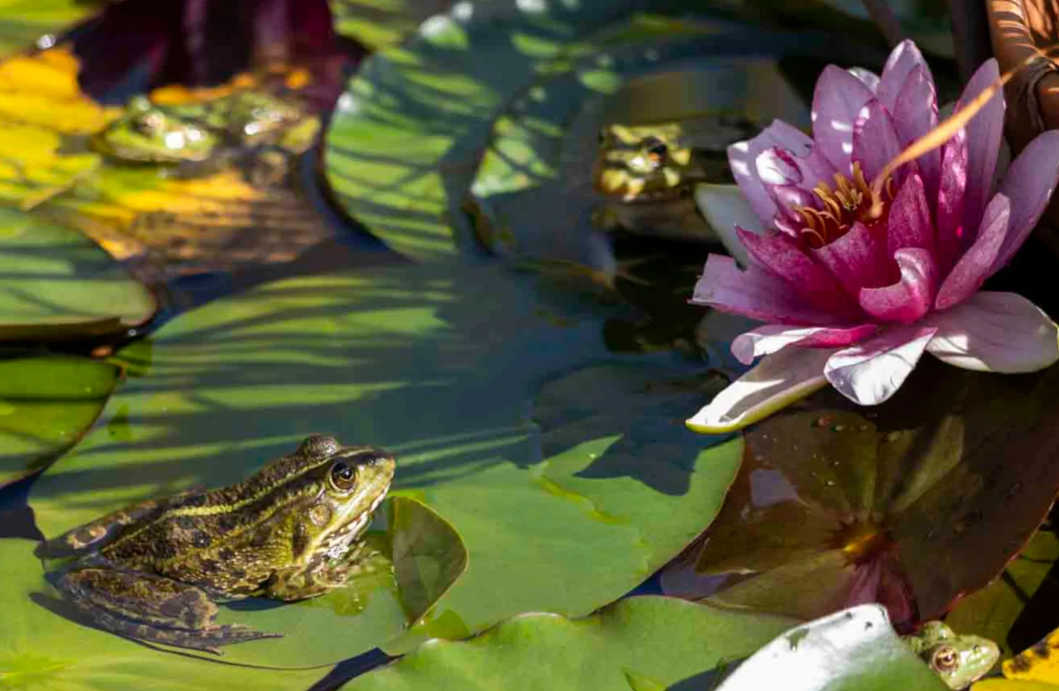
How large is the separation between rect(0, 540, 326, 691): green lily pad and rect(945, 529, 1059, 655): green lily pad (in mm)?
1049

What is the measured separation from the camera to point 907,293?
6.42 ft

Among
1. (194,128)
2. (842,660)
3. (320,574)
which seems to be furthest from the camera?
(194,128)

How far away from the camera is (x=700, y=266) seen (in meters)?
2.73

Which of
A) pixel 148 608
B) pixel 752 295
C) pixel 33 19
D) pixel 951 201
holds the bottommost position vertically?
pixel 148 608

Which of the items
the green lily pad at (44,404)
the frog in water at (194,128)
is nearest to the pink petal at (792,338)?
the green lily pad at (44,404)

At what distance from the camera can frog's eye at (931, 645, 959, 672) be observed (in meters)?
1.78

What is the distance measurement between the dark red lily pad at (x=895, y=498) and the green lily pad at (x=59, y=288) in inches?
54.4

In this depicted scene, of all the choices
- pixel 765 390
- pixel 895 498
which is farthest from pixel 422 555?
pixel 895 498

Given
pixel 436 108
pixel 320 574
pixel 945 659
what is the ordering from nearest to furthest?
pixel 945 659, pixel 320 574, pixel 436 108

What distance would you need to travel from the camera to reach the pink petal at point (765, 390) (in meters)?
2.05

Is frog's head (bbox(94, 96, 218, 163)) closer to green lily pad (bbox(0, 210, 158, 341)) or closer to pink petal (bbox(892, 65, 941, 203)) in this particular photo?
green lily pad (bbox(0, 210, 158, 341))

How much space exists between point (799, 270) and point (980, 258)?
0.29 m

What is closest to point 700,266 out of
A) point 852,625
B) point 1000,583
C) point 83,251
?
point 1000,583

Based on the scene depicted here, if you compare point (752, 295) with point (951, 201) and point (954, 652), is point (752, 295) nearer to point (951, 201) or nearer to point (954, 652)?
point (951, 201)
